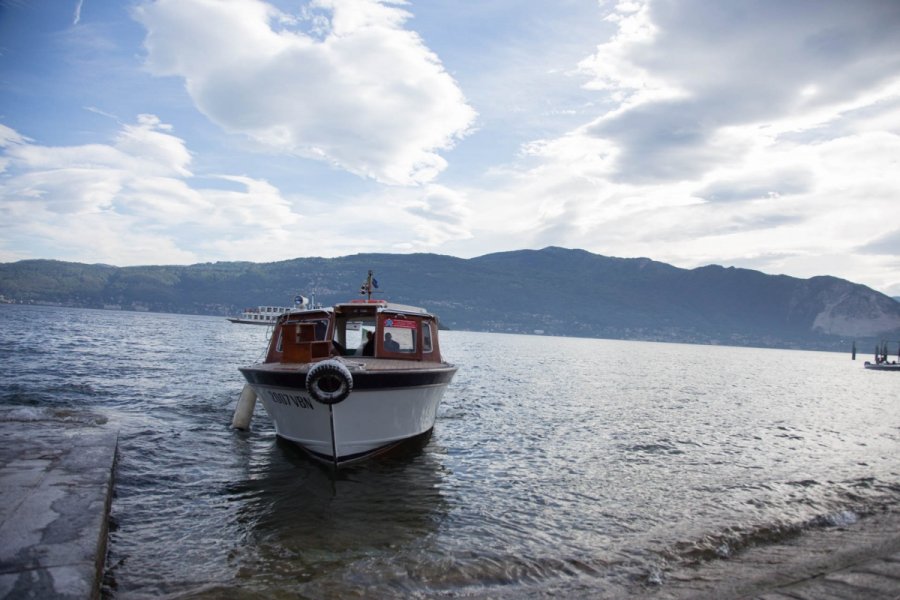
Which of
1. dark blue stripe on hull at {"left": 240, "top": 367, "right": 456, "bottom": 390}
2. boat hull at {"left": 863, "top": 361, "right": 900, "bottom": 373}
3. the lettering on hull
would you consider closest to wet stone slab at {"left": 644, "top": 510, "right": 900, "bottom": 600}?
dark blue stripe on hull at {"left": 240, "top": 367, "right": 456, "bottom": 390}

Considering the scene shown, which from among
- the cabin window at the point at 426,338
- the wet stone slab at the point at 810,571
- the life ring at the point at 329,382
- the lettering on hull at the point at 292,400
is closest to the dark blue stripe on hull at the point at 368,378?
the lettering on hull at the point at 292,400

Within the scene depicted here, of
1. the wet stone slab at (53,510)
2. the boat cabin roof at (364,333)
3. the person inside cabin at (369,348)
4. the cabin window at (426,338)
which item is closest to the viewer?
the wet stone slab at (53,510)

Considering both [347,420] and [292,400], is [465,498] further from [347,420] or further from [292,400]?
[292,400]

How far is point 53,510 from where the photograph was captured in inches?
253

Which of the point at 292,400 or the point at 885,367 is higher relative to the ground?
the point at 292,400

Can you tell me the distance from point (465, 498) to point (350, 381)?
3.19 m

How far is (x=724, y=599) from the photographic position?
6.17 m

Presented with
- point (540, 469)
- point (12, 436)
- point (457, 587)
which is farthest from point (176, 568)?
point (540, 469)

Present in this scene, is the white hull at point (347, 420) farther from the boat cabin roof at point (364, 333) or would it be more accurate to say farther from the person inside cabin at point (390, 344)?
the person inside cabin at point (390, 344)

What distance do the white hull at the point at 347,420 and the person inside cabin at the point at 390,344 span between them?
5.42 ft

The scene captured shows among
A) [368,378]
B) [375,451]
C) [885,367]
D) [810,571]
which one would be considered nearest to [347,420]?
[368,378]

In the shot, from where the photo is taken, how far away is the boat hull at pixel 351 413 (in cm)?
1132

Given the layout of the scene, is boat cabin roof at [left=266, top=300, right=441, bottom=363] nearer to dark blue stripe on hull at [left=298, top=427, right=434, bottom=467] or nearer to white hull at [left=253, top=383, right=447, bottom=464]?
white hull at [left=253, top=383, right=447, bottom=464]

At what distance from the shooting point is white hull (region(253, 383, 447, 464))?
1138cm
